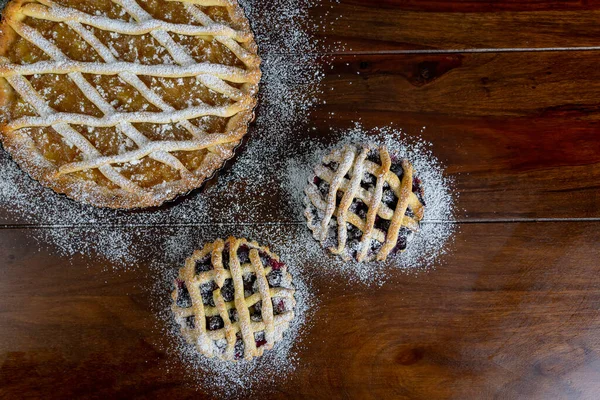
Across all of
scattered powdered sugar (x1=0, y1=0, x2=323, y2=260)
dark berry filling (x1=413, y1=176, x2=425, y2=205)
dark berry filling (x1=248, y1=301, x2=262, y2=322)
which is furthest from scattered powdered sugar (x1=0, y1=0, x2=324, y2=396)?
dark berry filling (x1=413, y1=176, x2=425, y2=205)

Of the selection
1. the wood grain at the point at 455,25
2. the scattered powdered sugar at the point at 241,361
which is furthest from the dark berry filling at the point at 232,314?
the wood grain at the point at 455,25

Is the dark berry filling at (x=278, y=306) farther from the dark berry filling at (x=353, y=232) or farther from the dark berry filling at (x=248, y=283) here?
the dark berry filling at (x=353, y=232)

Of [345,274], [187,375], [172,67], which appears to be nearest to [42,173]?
[172,67]

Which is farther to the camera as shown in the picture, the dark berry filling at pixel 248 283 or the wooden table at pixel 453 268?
the wooden table at pixel 453 268

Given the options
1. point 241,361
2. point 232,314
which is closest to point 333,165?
point 232,314

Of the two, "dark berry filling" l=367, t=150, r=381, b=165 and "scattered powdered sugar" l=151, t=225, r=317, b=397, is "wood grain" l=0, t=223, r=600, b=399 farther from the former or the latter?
"dark berry filling" l=367, t=150, r=381, b=165
